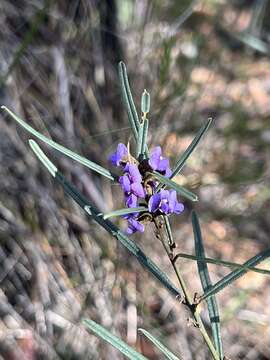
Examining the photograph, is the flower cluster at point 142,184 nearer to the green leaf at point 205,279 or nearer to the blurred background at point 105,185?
the green leaf at point 205,279

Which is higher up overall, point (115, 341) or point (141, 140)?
point (141, 140)

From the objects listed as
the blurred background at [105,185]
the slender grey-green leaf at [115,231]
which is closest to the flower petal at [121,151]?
the slender grey-green leaf at [115,231]

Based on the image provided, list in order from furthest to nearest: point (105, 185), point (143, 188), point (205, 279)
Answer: point (105, 185) → point (205, 279) → point (143, 188)

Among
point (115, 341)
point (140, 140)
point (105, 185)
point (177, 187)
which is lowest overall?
point (115, 341)

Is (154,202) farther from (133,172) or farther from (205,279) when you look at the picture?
(205,279)

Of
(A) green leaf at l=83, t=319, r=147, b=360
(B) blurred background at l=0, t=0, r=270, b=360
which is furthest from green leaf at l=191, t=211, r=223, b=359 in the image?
(B) blurred background at l=0, t=0, r=270, b=360

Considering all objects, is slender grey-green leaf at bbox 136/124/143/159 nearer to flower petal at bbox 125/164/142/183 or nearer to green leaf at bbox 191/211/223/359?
flower petal at bbox 125/164/142/183

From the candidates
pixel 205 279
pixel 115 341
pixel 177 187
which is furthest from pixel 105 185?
pixel 177 187
